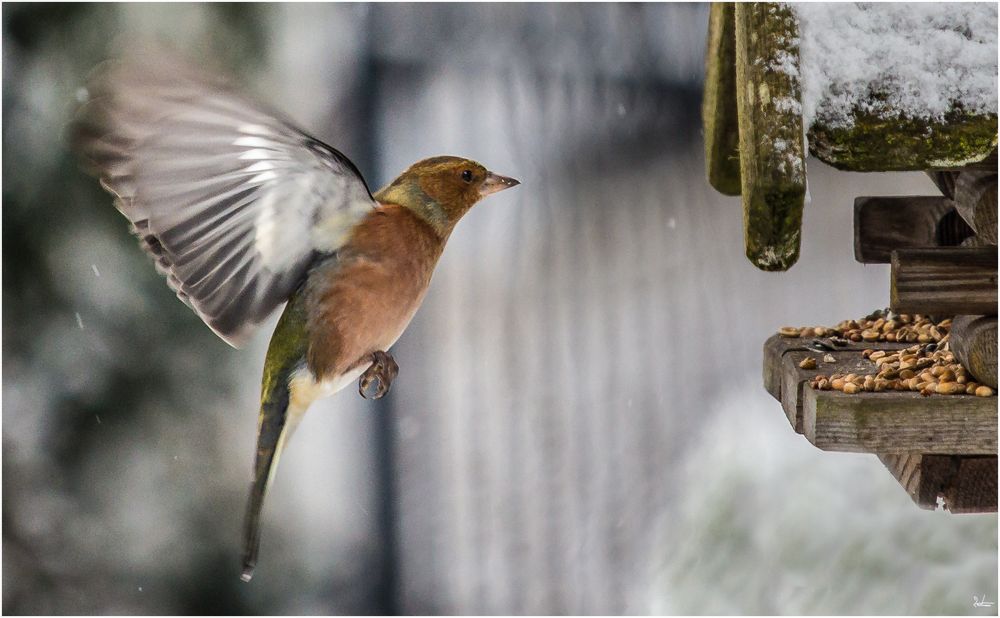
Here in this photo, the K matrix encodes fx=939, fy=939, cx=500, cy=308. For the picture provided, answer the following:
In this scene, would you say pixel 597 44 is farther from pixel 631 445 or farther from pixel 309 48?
pixel 631 445

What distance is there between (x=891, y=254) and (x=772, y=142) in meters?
0.40

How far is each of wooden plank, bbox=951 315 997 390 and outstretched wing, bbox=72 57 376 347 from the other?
890 millimetres

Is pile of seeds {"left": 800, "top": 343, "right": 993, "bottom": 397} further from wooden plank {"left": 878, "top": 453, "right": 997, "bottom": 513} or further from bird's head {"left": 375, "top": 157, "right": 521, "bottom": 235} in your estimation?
bird's head {"left": 375, "top": 157, "right": 521, "bottom": 235}

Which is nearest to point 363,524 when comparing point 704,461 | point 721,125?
point 704,461

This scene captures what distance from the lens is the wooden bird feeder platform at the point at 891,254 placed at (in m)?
1.10

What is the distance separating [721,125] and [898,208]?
383 mm

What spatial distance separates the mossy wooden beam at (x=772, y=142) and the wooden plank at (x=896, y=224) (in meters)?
0.78

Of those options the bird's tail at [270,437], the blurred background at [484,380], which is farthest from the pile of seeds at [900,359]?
the blurred background at [484,380]

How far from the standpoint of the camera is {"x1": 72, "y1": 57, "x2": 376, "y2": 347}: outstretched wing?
1254 mm

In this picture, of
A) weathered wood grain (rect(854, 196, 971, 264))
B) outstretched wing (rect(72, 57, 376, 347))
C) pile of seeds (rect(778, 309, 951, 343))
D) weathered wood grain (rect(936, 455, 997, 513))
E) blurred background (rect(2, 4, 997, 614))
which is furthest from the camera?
blurred background (rect(2, 4, 997, 614))

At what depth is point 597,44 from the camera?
9.30 ft

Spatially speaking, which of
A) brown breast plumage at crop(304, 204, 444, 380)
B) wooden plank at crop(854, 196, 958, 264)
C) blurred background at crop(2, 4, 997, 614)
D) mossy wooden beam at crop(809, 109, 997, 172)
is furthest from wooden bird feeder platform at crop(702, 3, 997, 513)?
blurred background at crop(2, 4, 997, 614)

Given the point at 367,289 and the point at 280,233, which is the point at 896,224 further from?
the point at 280,233

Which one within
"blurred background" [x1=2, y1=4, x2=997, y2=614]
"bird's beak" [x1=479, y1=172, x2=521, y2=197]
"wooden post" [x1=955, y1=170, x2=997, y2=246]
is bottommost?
"blurred background" [x1=2, y1=4, x2=997, y2=614]
